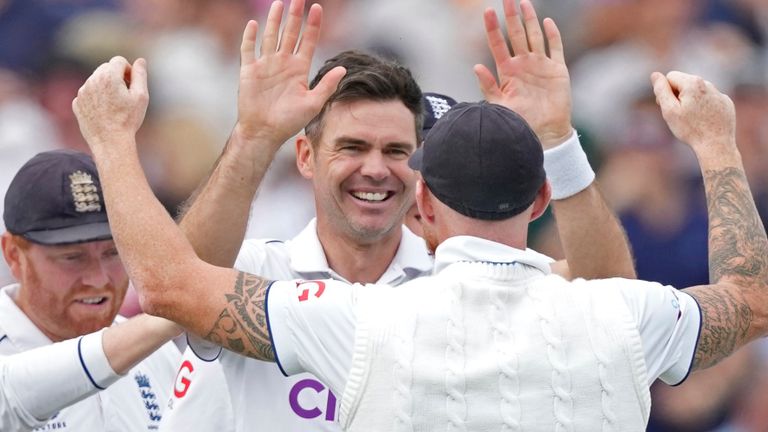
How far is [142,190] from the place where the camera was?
3.19 metres

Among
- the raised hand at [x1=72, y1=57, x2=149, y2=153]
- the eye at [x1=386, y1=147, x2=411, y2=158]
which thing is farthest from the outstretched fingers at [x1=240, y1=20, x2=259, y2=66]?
the eye at [x1=386, y1=147, x2=411, y2=158]

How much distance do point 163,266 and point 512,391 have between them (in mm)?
850

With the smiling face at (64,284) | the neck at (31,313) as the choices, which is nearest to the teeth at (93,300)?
the smiling face at (64,284)

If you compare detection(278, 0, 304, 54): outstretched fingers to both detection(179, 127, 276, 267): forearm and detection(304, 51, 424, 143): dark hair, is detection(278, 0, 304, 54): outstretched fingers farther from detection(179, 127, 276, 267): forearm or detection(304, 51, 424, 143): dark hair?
detection(304, 51, 424, 143): dark hair

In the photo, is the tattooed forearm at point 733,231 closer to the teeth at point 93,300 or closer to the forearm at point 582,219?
the forearm at point 582,219

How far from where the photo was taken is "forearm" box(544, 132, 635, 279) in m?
3.94

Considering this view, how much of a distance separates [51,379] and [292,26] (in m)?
1.28

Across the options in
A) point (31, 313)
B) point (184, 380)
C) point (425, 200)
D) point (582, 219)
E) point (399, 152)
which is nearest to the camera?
point (425, 200)

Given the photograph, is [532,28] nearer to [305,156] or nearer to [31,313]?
[305,156]

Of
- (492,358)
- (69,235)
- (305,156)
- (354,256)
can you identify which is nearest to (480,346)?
(492,358)

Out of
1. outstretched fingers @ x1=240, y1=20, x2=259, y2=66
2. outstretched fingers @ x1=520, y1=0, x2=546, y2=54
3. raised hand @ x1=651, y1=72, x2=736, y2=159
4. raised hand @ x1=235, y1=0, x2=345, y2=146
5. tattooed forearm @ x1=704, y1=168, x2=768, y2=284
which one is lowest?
tattooed forearm @ x1=704, y1=168, x2=768, y2=284

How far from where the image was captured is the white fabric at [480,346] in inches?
117

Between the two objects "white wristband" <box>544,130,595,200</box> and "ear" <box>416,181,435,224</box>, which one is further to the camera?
"white wristband" <box>544,130,595,200</box>

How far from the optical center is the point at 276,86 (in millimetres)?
3512
